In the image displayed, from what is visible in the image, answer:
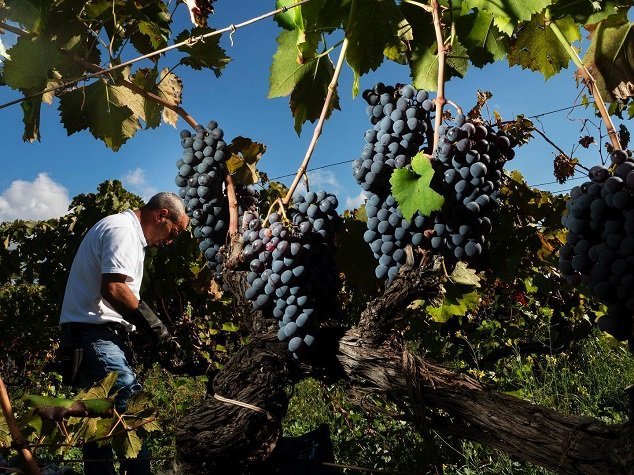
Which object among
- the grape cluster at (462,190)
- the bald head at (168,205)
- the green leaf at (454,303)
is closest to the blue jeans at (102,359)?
the bald head at (168,205)

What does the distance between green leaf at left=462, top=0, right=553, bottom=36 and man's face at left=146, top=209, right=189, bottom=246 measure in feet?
8.73

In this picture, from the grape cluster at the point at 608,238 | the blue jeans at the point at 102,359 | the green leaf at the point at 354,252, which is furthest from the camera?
the blue jeans at the point at 102,359

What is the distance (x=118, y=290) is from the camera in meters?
3.16

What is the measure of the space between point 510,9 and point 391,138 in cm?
41

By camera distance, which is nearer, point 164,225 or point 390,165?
point 390,165

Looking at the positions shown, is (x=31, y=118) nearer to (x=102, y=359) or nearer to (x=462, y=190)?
(x=462, y=190)

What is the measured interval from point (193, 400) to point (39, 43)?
13.2 feet

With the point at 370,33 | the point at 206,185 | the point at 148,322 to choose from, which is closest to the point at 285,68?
the point at 370,33

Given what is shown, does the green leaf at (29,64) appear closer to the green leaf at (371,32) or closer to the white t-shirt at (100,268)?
the green leaf at (371,32)

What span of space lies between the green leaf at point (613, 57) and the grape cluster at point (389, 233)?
815mm

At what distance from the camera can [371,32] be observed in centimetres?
154

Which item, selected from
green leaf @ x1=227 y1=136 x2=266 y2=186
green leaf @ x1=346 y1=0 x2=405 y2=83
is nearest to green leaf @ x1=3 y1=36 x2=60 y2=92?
green leaf @ x1=227 y1=136 x2=266 y2=186

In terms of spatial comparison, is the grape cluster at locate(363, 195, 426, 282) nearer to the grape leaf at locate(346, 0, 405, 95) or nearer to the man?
the grape leaf at locate(346, 0, 405, 95)

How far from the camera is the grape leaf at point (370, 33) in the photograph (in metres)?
1.51
